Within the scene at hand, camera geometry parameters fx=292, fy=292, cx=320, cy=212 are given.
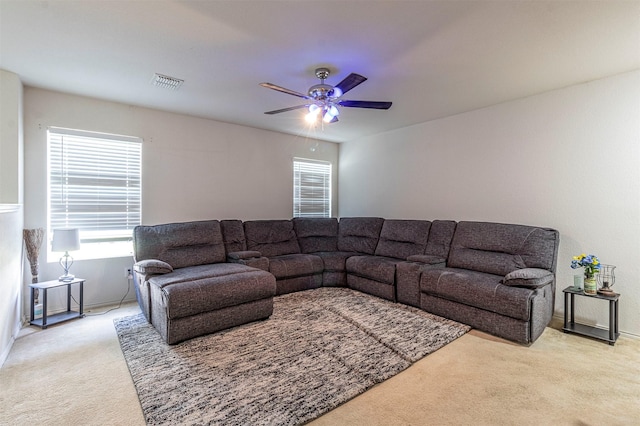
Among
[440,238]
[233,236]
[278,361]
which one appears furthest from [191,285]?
[440,238]

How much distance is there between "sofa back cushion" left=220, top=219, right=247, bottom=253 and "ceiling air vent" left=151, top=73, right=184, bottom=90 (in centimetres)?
180

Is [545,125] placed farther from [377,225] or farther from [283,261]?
[283,261]

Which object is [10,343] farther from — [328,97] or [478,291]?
[478,291]

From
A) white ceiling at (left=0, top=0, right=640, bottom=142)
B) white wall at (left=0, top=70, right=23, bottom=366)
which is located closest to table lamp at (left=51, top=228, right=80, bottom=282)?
white wall at (left=0, top=70, right=23, bottom=366)

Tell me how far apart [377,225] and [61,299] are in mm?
4200

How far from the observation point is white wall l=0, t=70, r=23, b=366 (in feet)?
8.29

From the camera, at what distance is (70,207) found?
133 inches

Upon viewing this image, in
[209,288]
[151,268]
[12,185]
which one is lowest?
[209,288]

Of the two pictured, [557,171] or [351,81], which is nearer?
[351,81]

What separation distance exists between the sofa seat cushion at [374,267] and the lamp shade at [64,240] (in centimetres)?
328

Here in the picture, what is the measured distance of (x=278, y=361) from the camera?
229 centimetres

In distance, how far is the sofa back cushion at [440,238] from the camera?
380 cm

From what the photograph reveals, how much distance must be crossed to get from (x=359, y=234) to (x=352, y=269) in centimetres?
79

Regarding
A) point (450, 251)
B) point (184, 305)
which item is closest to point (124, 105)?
point (184, 305)
